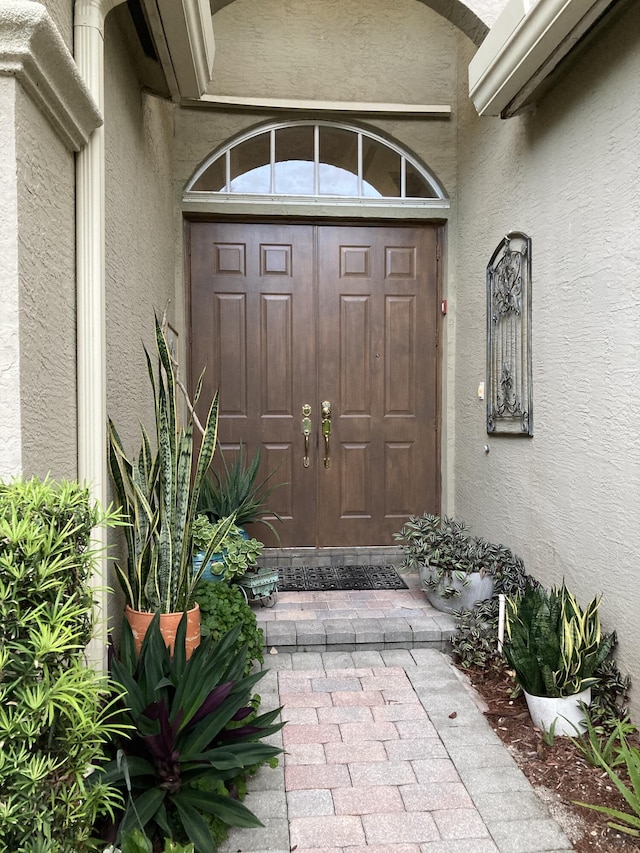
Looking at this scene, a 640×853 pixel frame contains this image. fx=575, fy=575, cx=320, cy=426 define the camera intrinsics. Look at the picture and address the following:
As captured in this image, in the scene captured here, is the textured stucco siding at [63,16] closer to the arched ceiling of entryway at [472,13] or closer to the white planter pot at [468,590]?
the arched ceiling of entryway at [472,13]

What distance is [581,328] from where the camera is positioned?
2594 millimetres

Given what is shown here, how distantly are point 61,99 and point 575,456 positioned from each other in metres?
2.40

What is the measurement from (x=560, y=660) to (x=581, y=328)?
142 cm

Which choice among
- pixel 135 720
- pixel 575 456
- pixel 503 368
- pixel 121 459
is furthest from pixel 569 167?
pixel 135 720

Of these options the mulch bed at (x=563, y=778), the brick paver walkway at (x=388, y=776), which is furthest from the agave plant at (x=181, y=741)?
the mulch bed at (x=563, y=778)

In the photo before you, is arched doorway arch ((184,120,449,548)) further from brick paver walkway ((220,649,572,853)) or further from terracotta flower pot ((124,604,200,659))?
A: terracotta flower pot ((124,604,200,659))

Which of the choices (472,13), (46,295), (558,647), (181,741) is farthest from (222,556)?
(472,13)

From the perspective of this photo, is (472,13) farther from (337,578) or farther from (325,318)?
(337,578)

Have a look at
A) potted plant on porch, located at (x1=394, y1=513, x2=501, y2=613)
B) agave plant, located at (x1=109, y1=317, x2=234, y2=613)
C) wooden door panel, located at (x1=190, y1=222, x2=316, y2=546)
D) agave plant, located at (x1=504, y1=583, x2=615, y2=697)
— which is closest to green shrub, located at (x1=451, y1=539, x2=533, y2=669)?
potted plant on porch, located at (x1=394, y1=513, x2=501, y2=613)

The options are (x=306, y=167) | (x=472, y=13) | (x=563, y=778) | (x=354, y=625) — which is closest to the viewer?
(x=563, y=778)

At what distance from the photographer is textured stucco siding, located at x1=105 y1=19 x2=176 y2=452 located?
2.38 metres

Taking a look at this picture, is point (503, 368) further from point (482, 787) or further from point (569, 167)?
point (482, 787)

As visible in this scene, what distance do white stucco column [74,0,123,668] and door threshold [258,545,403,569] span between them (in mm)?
2302

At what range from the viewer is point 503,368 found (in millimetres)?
3393
